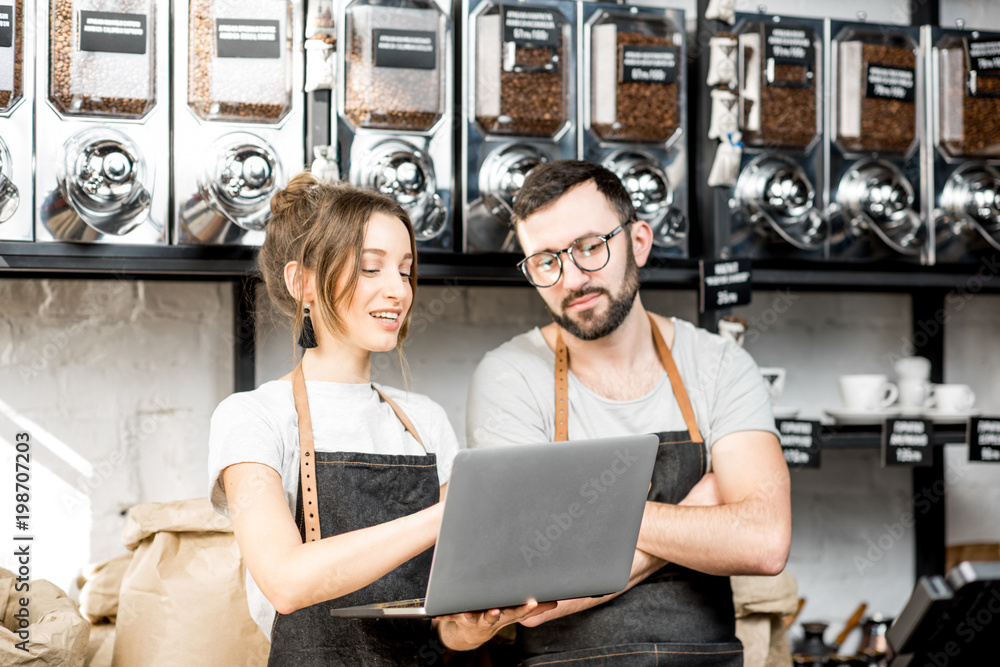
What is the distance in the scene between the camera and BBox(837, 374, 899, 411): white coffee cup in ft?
5.86

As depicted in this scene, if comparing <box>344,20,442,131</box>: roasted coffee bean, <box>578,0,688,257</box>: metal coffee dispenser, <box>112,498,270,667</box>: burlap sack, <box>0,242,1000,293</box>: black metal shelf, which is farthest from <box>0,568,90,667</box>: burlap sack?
<box>578,0,688,257</box>: metal coffee dispenser

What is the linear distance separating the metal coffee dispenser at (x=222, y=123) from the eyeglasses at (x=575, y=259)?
1.46 feet

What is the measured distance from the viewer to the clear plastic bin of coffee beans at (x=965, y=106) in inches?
68.4

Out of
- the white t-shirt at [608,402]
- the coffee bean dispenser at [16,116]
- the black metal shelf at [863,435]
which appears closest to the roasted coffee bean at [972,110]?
the black metal shelf at [863,435]

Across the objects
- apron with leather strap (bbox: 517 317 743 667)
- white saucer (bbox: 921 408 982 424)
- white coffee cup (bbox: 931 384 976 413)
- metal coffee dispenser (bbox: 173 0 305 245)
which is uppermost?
metal coffee dispenser (bbox: 173 0 305 245)

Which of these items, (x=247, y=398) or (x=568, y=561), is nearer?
(x=568, y=561)

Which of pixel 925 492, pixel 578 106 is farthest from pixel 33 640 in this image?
pixel 925 492

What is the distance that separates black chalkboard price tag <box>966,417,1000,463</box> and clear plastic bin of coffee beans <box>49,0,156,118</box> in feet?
5.39

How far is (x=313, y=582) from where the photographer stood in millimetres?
966

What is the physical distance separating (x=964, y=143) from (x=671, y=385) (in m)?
0.83

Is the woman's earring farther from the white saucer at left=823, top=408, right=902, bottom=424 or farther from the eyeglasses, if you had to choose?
the white saucer at left=823, top=408, right=902, bottom=424

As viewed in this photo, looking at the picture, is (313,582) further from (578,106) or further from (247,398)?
(578,106)

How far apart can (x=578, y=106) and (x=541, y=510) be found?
0.91 m

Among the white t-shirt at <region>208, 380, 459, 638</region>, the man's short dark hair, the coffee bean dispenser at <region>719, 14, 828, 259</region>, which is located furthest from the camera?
the coffee bean dispenser at <region>719, 14, 828, 259</region>
